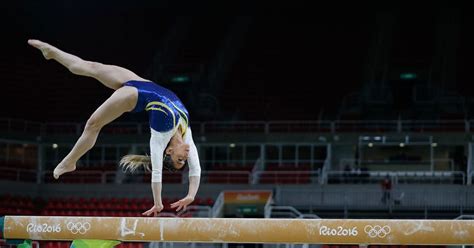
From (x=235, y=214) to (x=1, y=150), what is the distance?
981 cm

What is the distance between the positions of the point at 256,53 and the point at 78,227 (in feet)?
89.1

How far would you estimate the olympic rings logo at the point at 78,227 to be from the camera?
936 centimetres

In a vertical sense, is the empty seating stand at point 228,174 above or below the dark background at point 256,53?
below

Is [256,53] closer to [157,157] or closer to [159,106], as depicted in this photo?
[159,106]

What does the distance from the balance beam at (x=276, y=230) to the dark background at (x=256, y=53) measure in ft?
69.7

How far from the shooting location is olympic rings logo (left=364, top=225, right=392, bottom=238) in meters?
8.91

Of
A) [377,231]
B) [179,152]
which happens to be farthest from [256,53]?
[179,152]

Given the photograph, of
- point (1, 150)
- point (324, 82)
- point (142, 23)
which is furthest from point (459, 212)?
point (142, 23)

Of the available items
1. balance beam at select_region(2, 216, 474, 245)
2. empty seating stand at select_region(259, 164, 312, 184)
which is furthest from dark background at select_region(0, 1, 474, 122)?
balance beam at select_region(2, 216, 474, 245)

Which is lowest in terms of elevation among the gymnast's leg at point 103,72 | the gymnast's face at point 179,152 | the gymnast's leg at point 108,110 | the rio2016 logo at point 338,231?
the rio2016 logo at point 338,231

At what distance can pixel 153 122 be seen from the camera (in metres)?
8.63

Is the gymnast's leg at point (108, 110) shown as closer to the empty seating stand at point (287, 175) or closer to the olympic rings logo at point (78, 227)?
the olympic rings logo at point (78, 227)

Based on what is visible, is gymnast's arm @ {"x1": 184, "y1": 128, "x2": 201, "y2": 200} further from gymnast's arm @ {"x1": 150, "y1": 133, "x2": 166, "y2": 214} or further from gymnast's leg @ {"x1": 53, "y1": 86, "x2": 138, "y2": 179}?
gymnast's leg @ {"x1": 53, "y1": 86, "x2": 138, "y2": 179}

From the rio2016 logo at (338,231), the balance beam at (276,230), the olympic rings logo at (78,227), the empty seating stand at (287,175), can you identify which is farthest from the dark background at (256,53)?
the olympic rings logo at (78,227)
